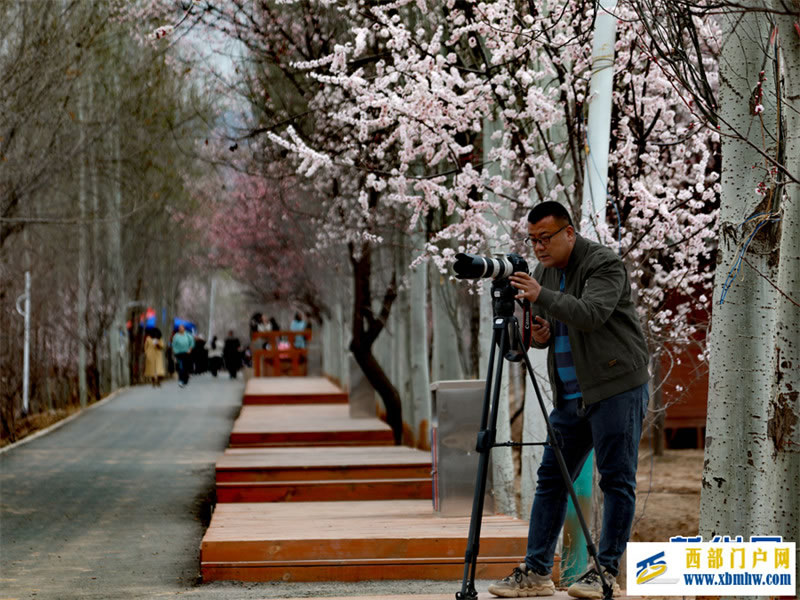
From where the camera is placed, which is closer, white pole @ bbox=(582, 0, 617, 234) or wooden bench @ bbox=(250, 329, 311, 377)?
white pole @ bbox=(582, 0, 617, 234)

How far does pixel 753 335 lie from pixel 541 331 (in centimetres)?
119

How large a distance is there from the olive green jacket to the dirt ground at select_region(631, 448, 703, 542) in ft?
24.6

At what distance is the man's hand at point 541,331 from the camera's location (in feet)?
19.1

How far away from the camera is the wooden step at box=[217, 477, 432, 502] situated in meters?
12.7

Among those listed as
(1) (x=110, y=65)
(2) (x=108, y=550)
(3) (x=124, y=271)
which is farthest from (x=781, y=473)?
(3) (x=124, y=271)

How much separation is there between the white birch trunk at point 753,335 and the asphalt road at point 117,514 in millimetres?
2396

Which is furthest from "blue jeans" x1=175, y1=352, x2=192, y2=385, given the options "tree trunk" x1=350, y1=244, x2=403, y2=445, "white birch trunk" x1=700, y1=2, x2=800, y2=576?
"white birch trunk" x1=700, y1=2, x2=800, y2=576

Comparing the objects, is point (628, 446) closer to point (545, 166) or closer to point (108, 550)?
point (545, 166)

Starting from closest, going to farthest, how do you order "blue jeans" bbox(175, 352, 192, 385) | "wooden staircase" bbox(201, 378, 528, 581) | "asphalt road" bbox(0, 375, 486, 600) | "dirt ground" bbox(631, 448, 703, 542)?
"asphalt road" bbox(0, 375, 486, 600), "wooden staircase" bbox(201, 378, 528, 581), "dirt ground" bbox(631, 448, 703, 542), "blue jeans" bbox(175, 352, 192, 385)

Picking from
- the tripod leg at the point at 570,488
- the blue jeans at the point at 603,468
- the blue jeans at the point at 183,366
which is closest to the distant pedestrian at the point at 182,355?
the blue jeans at the point at 183,366

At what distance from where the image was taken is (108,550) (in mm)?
10883

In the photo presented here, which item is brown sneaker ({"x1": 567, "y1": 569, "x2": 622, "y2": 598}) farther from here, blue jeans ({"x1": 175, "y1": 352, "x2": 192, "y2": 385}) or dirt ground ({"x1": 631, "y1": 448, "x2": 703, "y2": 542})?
blue jeans ({"x1": 175, "y1": 352, "x2": 192, "y2": 385})

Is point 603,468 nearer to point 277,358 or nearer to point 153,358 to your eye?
point 277,358

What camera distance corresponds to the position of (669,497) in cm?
2017
